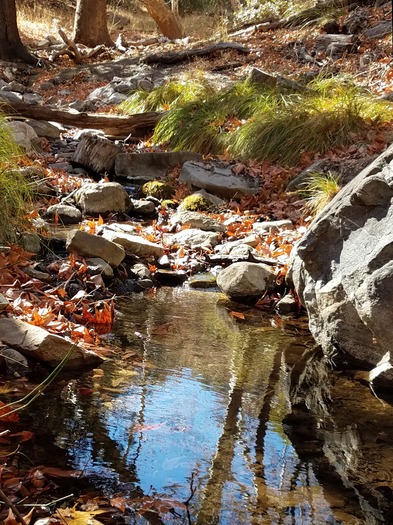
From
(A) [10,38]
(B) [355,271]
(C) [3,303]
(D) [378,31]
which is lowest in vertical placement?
(A) [10,38]

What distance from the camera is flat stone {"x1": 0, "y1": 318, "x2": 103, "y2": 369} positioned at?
3.57m

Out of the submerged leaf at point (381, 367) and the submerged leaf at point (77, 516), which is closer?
the submerged leaf at point (77, 516)

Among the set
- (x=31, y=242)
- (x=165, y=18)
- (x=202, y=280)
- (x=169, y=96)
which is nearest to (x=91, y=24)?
(x=165, y=18)

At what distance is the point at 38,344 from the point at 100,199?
4.04m

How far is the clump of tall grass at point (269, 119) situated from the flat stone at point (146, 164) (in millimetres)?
519

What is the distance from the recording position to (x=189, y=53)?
14.8 meters

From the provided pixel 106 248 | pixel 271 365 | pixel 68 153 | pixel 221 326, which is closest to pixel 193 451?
pixel 271 365

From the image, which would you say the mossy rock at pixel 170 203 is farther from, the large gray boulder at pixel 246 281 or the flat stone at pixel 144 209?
the large gray boulder at pixel 246 281

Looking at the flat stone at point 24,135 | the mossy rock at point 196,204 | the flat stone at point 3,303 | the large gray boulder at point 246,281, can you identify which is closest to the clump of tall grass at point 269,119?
the mossy rock at point 196,204

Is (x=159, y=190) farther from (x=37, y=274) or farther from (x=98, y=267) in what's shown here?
(x=37, y=274)

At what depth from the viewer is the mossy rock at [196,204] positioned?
774 cm

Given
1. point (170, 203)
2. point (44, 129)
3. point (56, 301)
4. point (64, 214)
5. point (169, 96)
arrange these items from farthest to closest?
point (169, 96), point (44, 129), point (170, 203), point (64, 214), point (56, 301)

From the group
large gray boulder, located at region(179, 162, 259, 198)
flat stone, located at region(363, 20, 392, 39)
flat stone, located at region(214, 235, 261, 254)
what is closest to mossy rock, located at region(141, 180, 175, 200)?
large gray boulder, located at region(179, 162, 259, 198)

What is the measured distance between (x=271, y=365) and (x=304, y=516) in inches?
65.1
